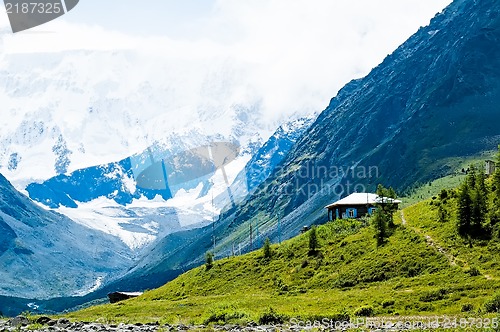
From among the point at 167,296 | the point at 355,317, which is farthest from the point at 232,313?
the point at 167,296

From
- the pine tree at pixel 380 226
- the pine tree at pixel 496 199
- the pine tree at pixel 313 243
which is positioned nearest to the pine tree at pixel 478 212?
the pine tree at pixel 496 199

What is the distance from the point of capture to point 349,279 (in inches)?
2872

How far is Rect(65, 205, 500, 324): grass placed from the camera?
167 feet

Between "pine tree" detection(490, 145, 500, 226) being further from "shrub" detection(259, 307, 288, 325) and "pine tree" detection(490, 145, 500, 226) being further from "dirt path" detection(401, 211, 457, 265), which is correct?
"shrub" detection(259, 307, 288, 325)

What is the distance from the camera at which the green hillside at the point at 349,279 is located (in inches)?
2002

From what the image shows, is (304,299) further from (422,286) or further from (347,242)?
(347,242)

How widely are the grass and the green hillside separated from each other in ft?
0.38

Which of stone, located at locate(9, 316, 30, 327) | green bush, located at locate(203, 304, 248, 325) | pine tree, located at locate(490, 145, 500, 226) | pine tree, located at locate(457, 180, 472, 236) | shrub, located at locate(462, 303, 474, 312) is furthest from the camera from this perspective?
pine tree, located at locate(457, 180, 472, 236)

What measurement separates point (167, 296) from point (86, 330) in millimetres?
59522

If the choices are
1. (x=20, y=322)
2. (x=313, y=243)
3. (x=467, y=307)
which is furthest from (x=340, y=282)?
(x=20, y=322)

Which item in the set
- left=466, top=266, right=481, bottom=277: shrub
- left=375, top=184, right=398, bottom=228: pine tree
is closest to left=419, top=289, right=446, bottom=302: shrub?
left=466, top=266, right=481, bottom=277: shrub

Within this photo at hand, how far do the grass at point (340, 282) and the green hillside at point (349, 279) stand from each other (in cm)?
12

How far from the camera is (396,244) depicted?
256ft

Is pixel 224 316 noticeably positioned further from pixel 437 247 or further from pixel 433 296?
pixel 437 247
